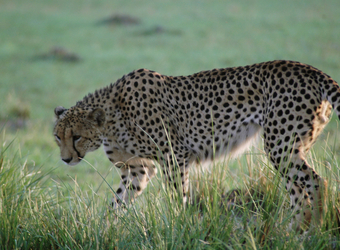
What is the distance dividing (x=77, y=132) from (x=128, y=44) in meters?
11.1

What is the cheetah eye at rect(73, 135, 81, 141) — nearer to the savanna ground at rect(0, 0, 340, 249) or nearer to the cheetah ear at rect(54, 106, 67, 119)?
the cheetah ear at rect(54, 106, 67, 119)

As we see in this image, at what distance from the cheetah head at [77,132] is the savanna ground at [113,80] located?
291 millimetres

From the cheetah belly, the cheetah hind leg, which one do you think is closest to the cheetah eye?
the cheetah belly

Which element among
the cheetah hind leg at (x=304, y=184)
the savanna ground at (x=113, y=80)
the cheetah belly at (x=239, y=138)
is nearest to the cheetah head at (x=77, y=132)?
the savanna ground at (x=113, y=80)

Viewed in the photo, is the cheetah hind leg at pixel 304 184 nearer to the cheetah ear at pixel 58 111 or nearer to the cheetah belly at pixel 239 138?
the cheetah belly at pixel 239 138

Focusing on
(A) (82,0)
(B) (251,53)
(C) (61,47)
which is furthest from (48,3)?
(B) (251,53)

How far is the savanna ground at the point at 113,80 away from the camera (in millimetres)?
2490

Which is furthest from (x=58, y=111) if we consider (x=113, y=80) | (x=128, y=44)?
(x=128, y=44)

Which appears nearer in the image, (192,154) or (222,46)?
(192,154)

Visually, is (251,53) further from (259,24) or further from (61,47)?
(61,47)

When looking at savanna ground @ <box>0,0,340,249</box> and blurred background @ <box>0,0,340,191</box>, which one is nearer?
savanna ground @ <box>0,0,340,249</box>

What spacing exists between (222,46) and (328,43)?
3335 millimetres

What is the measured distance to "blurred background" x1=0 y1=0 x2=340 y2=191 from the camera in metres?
9.92

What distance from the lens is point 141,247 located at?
242cm
